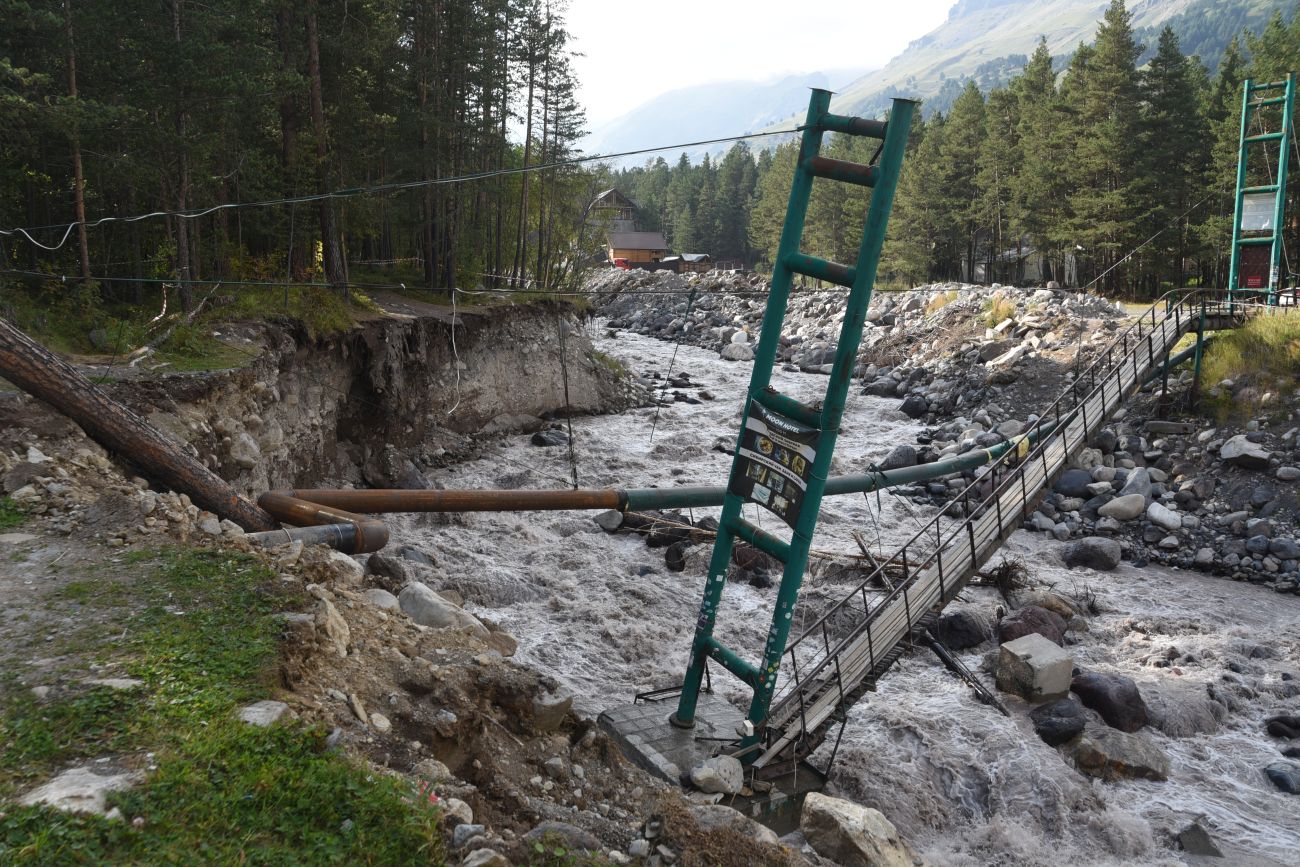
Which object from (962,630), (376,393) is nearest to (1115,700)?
(962,630)

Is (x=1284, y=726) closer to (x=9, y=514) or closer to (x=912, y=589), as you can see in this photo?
(x=912, y=589)

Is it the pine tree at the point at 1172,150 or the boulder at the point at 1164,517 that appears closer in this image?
the boulder at the point at 1164,517

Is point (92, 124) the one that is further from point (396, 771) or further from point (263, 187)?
point (396, 771)

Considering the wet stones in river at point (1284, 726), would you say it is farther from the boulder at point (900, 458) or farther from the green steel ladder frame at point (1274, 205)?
the green steel ladder frame at point (1274, 205)

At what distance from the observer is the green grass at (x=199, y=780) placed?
14.2 ft

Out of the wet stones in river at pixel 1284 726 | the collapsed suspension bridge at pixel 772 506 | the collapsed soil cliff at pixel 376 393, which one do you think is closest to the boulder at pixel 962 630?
the collapsed suspension bridge at pixel 772 506

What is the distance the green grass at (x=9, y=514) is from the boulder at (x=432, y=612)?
390 centimetres

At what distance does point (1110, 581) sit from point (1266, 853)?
7.76m

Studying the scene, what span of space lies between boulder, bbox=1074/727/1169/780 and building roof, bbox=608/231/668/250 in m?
92.0

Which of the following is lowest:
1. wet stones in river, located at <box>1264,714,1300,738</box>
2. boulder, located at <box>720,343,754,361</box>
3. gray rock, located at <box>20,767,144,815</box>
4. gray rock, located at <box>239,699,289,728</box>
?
wet stones in river, located at <box>1264,714,1300,738</box>

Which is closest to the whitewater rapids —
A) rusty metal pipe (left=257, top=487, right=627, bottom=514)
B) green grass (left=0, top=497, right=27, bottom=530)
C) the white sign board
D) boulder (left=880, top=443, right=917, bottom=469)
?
boulder (left=880, top=443, right=917, bottom=469)

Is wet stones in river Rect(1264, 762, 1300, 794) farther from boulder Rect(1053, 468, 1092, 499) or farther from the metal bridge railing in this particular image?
boulder Rect(1053, 468, 1092, 499)

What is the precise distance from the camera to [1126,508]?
18.8m

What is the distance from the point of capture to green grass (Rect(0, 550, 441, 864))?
171 inches
